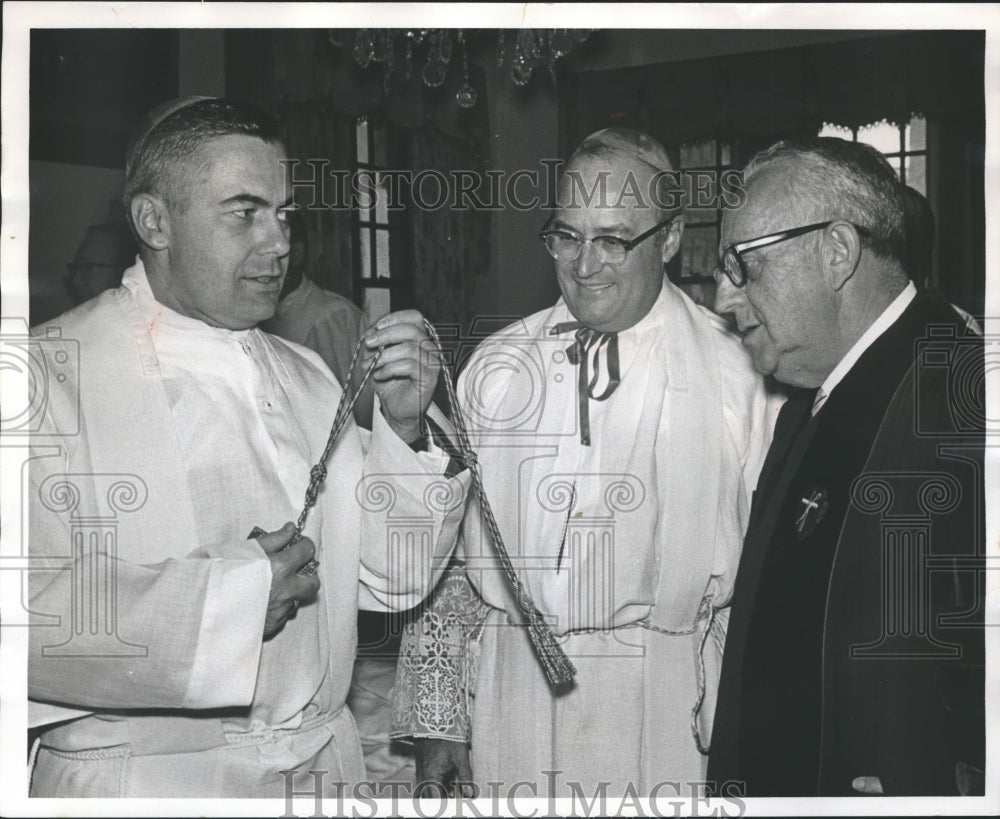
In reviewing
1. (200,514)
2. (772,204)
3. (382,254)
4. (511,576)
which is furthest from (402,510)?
(772,204)

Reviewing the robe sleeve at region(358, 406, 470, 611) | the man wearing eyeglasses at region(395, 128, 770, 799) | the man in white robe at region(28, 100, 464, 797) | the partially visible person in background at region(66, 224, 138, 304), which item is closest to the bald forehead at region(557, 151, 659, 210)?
the man wearing eyeglasses at region(395, 128, 770, 799)

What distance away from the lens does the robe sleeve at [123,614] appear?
2301 mm

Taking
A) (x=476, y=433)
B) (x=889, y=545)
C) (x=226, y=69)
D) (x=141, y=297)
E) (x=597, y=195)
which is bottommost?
(x=889, y=545)

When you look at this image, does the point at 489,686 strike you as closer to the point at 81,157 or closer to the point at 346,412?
the point at 346,412

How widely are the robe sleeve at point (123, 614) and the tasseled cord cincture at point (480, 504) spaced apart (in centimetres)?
18

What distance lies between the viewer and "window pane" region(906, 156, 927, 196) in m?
2.38

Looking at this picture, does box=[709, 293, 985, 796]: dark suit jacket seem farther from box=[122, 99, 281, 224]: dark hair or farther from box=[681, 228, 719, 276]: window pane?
box=[122, 99, 281, 224]: dark hair

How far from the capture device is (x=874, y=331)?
237 centimetres

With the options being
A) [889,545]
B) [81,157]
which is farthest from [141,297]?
[889,545]

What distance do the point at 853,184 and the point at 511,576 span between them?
41.8 inches

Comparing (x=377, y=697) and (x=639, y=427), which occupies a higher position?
(x=639, y=427)

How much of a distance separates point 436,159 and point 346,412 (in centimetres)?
56

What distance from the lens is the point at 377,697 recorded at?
7.96 ft

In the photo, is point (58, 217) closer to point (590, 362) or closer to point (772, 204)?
point (590, 362)
